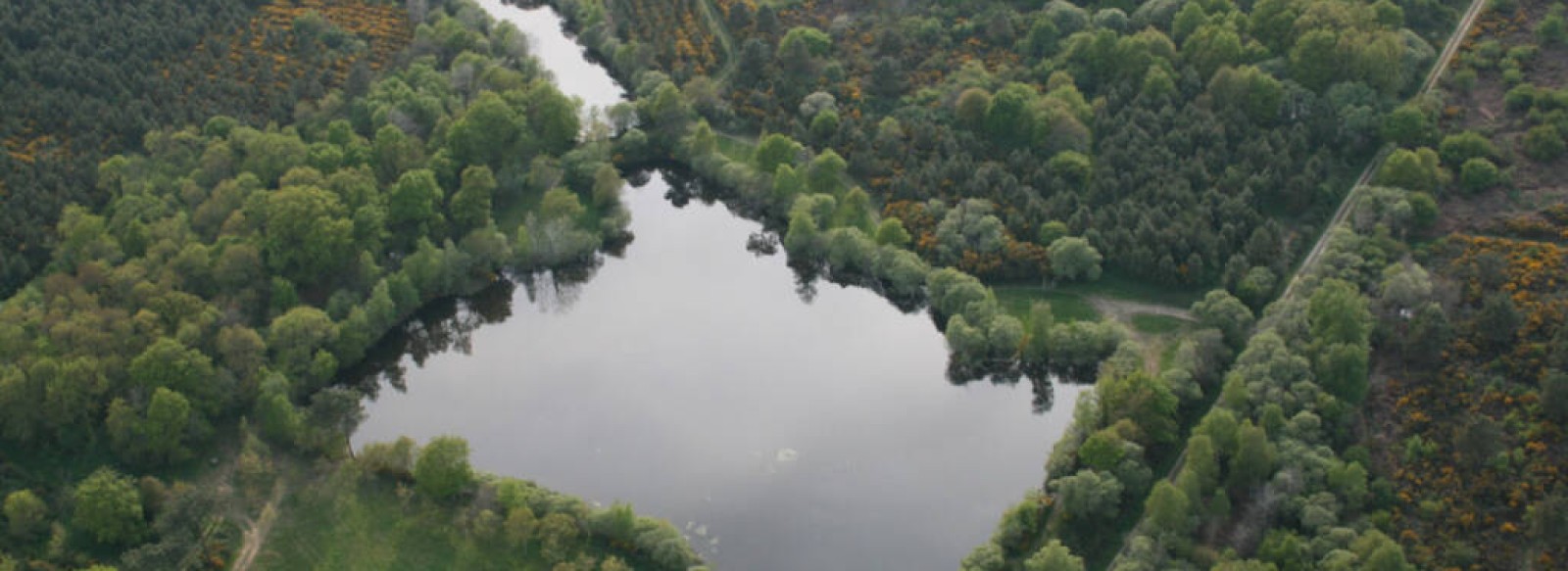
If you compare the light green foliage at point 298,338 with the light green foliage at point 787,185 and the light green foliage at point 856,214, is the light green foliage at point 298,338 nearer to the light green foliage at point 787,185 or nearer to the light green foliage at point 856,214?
the light green foliage at point 787,185

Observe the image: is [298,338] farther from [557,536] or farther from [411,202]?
[557,536]

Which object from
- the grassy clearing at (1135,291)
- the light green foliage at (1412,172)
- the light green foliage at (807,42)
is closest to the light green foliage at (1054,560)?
the grassy clearing at (1135,291)

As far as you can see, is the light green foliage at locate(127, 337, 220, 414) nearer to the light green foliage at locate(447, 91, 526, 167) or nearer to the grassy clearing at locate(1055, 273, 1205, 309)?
the light green foliage at locate(447, 91, 526, 167)

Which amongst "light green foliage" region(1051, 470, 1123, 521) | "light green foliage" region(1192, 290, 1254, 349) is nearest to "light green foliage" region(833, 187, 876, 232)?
"light green foliage" region(1192, 290, 1254, 349)

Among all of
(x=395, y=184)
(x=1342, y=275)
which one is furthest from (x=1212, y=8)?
(x=395, y=184)

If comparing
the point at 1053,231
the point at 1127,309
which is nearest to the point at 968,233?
the point at 1053,231

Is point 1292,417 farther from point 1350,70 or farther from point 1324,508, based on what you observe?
point 1350,70

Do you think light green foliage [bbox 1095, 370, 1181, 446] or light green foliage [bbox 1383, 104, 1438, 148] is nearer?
light green foliage [bbox 1095, 370, 1181, 446]
